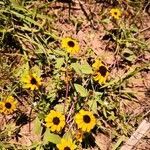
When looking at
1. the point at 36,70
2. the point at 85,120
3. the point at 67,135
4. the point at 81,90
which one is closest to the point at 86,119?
Result: the point at 85,120

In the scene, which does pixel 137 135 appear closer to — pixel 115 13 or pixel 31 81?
pixel 31 81

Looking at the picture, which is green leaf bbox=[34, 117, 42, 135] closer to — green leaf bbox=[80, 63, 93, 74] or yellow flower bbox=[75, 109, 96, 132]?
yellow flower bbox=[75, 109, 96, 132]

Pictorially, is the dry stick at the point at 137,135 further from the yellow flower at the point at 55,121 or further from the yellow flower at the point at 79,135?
the yellow flower at the point at 55,121

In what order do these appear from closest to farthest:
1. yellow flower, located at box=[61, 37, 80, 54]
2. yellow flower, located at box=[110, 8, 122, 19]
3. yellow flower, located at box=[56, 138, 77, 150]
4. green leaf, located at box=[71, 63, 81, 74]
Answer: yellow flower, located at box=[56, 138, 77, 150]
yellow flower, located at box=[61, 37, 80, 54]
green leaf, located at box=[71, 63, 81, 74]
yellow flower, located at box=[110, 8, 122, 19]

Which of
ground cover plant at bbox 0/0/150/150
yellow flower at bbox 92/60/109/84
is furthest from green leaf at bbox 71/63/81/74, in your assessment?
yellow flower at bbox 92/60/109/84

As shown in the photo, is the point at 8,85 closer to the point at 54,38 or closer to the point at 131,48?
the point at 54,38

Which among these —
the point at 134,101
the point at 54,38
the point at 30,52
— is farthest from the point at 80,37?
the point at 134,101

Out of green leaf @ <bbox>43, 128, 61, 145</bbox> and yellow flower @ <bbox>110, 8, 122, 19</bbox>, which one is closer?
green leaf @ <bbox>43, 128, 61, 145</bbox>
